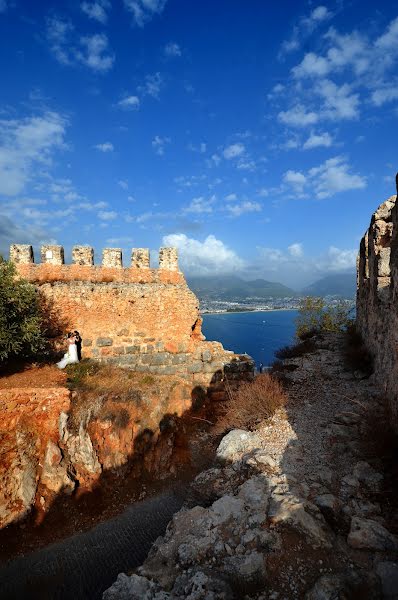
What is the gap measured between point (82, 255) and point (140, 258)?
7.21 ft

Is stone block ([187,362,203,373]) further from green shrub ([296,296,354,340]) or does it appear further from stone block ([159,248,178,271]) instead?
green shrub ([296,296,354,340])

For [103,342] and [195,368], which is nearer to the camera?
[103,342]

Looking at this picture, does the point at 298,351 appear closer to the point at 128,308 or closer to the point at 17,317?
the point at 128,308

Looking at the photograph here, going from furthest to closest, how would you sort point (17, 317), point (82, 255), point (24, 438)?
point (82, 255), point (17, 317), point (24, 438)

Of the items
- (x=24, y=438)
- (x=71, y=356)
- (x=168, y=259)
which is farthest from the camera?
(x=168, y=259)

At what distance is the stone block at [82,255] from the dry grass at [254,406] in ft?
24.4

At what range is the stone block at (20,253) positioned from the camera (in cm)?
1134

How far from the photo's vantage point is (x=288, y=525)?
493 cm

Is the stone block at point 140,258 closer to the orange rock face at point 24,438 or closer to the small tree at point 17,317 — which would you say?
the small tree at point 17,317

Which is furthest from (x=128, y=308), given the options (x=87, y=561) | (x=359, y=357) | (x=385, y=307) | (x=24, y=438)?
(x=359, y=357)

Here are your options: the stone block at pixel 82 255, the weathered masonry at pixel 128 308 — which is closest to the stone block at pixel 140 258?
the weathered masonry at pixel 128 308

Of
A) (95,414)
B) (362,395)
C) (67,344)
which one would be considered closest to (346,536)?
(362,395)

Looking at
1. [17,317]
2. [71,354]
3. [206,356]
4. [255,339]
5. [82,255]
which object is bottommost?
[255,339]

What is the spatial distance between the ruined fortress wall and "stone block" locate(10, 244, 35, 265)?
11.6 metres
